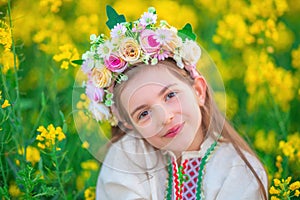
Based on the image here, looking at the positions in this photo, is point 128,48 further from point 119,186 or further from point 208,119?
point 119,186

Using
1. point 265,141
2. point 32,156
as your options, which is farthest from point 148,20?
point 265,141

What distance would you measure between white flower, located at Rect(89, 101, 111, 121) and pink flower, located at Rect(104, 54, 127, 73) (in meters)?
0.13

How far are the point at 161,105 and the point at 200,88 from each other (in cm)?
17

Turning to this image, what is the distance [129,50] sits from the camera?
7.38ft

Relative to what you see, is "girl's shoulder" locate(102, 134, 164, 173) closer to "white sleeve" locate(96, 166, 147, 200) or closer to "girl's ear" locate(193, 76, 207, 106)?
"white sleeve" locate(96, 166, 147, 200)

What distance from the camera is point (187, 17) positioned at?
12.7ft

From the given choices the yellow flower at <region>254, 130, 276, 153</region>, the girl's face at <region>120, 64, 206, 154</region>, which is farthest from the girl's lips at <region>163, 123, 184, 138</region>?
the yellow flower at <region>254, 130, 276, 153</region>

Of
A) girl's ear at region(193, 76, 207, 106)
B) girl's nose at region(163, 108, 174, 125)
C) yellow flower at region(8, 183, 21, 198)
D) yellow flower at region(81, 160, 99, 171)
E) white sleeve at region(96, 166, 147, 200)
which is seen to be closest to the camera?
girl's nose at region(163, 108, 174, 125)

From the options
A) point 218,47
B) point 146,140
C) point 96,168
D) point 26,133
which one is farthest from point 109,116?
point 218,47

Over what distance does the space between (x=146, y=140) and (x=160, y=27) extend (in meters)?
0.36

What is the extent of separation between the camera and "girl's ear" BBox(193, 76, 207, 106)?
2338mm

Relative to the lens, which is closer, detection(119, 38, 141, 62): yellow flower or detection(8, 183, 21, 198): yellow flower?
detection(119, 38, 141, 62): yellow flower

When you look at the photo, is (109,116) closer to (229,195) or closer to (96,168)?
(229,195)

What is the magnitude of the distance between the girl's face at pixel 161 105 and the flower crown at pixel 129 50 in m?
0.04
